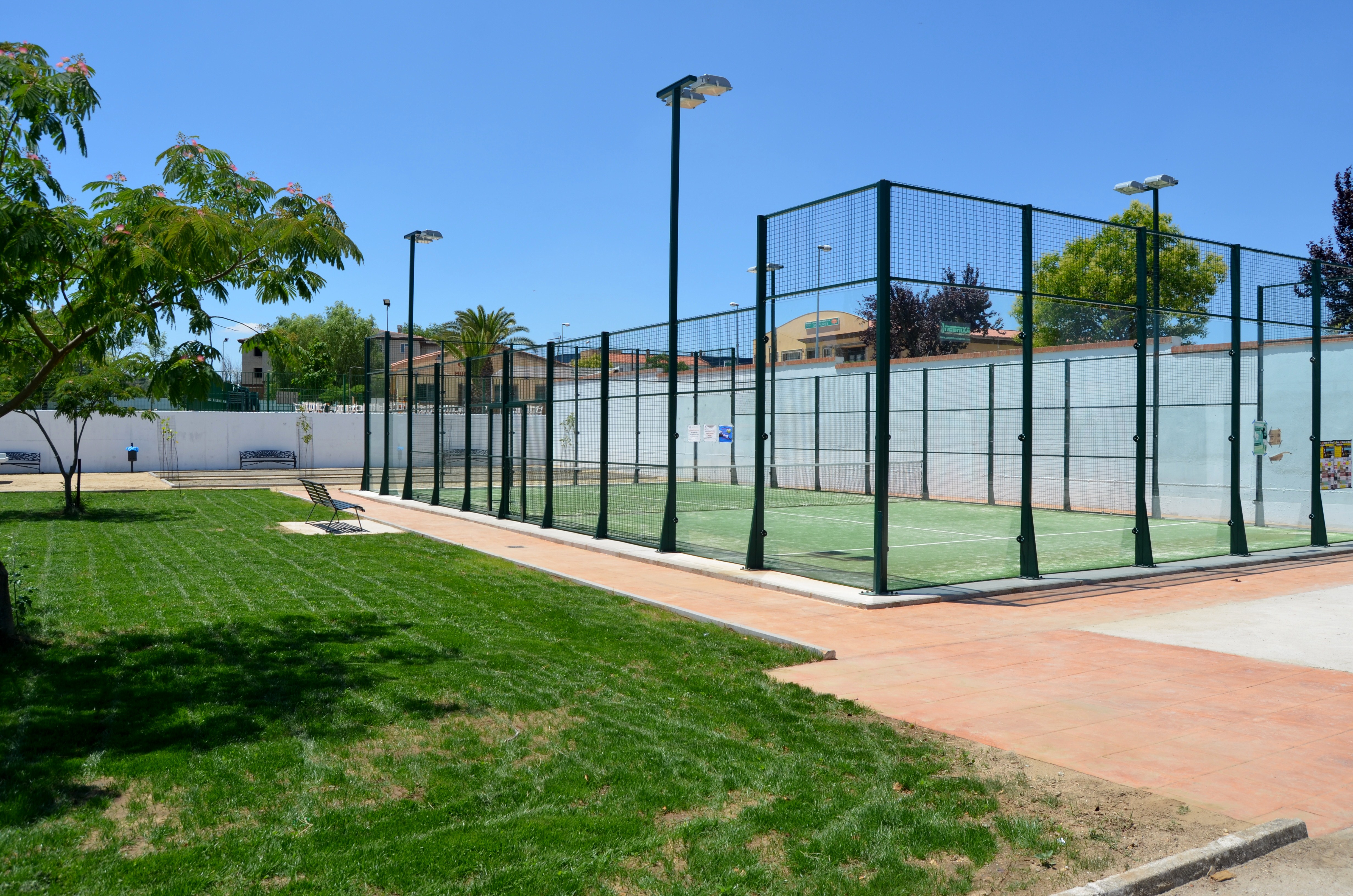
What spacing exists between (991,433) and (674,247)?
11867 mm

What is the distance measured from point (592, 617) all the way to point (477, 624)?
108 centimetres

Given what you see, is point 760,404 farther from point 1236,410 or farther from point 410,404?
point 410,404

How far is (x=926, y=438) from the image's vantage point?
83.2 feet

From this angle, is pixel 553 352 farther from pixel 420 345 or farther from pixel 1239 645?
pixel 420 345

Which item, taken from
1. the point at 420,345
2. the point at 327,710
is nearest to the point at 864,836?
the point at 327,710

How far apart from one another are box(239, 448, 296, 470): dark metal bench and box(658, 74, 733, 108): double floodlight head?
2717 centimetres

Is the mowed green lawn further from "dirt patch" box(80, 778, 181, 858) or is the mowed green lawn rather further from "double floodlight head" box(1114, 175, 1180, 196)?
"double floodlight head" box(1114, 175, 1180, 196)

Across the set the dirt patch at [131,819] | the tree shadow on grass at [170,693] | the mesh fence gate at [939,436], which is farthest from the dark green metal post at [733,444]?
the dirt patch at [131,819]

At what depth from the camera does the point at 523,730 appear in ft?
18.9

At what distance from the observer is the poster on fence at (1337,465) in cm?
1597

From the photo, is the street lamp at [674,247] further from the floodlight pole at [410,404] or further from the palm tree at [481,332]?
the palm tree at [481,332]

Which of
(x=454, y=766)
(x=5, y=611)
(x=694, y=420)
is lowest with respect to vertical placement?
(x=454, y=766)

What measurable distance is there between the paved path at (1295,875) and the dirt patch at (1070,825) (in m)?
0.19

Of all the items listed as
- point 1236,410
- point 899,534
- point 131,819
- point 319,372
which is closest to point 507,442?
point 899,534
